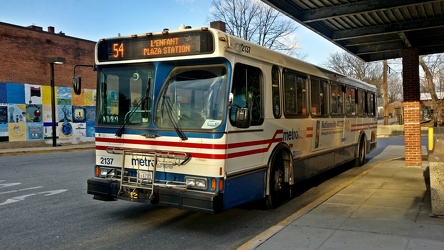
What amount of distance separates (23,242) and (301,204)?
5.17 meters

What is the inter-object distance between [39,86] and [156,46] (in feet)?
73.7

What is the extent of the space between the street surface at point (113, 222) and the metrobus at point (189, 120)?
1.71 feet

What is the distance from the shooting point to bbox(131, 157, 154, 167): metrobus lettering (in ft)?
19.3

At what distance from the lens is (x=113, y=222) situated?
6.63 metres

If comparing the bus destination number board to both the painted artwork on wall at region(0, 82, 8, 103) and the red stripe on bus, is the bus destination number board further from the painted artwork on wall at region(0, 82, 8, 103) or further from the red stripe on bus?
the painted artwork on wall at region(0, 82, 8, 103)

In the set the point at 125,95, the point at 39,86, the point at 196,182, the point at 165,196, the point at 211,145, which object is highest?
the point at 39,86

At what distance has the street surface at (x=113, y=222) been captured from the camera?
5574mm

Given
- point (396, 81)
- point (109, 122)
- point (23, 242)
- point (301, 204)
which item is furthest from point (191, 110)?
point (396, 81)

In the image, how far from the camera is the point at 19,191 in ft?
30.6

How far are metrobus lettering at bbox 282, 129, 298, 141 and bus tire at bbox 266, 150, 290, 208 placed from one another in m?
0.28

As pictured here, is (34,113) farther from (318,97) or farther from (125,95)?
(125,95)

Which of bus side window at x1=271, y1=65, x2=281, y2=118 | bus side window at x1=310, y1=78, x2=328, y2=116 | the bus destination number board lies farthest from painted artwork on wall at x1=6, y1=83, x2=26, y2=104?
bus side window at x1=271, y1=65, x2=281, y2=118

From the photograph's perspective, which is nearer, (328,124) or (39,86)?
(328,124)

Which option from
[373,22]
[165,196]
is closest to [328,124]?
[373,22]
